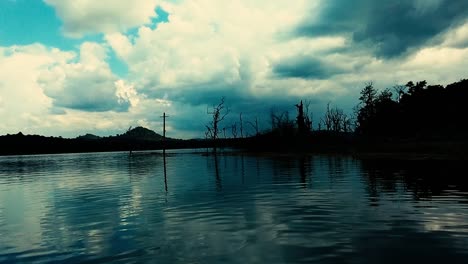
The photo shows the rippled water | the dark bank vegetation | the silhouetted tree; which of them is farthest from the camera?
the silhouetted tree

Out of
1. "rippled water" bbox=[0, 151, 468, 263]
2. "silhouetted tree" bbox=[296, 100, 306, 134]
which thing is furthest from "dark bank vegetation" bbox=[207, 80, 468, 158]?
"rippled water" bbox=[0, 151, 468, 263]

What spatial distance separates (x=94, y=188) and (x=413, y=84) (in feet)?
312

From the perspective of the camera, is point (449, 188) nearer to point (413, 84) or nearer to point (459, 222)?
point (459, 222)

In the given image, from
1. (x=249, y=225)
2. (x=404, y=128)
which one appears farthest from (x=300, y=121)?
(x=249, y=225)

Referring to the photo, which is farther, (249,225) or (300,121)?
(300,121)

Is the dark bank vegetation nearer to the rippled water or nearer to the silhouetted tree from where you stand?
the silhouetted tree

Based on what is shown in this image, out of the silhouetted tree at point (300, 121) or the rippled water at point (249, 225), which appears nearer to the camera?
the rippled water at point (249, 225)

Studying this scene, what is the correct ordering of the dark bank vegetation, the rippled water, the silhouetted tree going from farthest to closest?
1. the silhouetted tree
2. the dark bank vegetation
3. the rippled water

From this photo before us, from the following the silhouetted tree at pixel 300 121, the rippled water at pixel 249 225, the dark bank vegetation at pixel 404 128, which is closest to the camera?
the rippled water at pixel 249 225

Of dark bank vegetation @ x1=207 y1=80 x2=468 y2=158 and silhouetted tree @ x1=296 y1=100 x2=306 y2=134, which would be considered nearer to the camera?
dark bank vegetation @ x1=207 y1=80 x2=468 y2=158

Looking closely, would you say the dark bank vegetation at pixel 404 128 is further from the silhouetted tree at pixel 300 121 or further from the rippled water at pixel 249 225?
the rippled water at pixel 249 225

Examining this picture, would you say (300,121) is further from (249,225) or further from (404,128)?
(249,225)

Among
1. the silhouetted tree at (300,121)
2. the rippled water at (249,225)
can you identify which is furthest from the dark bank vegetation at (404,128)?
the rippled water at (249,225)

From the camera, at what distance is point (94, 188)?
31641mm
